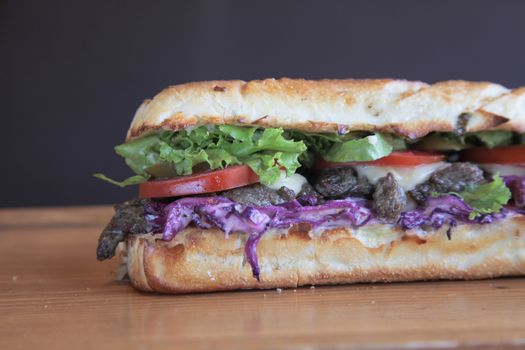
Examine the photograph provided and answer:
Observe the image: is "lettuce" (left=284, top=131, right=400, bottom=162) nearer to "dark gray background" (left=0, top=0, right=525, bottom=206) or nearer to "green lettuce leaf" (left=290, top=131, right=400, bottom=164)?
"green lettuce leaf" (left=290, top=131, right=400, bottom=164)

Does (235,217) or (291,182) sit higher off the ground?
(291,182)

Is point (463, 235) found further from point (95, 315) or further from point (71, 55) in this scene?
point (71, 55)

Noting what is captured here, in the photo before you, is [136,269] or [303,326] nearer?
[303,326]

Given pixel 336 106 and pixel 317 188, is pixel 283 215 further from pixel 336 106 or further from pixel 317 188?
pixel 336 106

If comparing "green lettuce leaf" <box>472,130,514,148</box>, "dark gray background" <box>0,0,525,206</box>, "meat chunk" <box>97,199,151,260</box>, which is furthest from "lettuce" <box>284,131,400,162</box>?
"dark gray background" <box>0,0,525,206</box>

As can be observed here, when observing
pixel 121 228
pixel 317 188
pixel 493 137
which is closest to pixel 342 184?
pixel 317 188

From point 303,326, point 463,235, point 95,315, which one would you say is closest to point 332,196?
point 463,235
